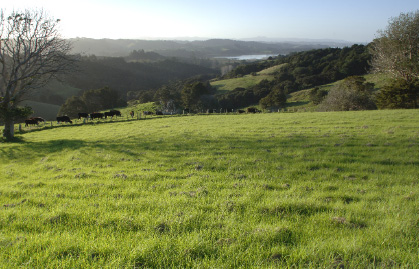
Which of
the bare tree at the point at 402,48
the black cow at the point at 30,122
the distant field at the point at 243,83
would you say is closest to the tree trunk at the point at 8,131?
the black cow at the point at 30,122

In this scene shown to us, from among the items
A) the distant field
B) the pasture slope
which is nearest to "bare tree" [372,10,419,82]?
the pasture slope

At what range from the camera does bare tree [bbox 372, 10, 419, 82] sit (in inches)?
1325

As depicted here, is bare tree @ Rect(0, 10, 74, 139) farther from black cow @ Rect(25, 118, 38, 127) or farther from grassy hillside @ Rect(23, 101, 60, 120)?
grassy hillside @ Rect(23, 101, 60, 120)

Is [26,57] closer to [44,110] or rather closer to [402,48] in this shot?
[402,48]

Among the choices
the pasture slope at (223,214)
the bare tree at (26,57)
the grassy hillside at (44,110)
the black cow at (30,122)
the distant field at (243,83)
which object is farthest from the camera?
the distant field at (243,83)

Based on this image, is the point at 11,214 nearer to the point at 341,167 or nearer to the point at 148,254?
the point at 148,254

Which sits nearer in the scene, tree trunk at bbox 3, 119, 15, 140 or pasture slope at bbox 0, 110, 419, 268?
pasture slope at bbox 0, 110, 419, 268

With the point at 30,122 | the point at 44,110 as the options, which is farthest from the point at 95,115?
the point at 44,110

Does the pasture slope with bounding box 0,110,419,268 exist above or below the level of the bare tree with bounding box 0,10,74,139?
below

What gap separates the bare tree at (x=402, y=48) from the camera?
33656mm

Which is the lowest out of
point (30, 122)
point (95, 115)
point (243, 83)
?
point (30, 122)

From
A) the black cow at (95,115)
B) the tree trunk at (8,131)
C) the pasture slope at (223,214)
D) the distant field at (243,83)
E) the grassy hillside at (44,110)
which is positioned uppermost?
the distant field at (243,83)

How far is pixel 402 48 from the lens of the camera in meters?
34.4

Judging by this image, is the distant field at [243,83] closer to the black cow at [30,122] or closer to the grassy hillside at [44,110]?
the grassy hillside at [44,110]
